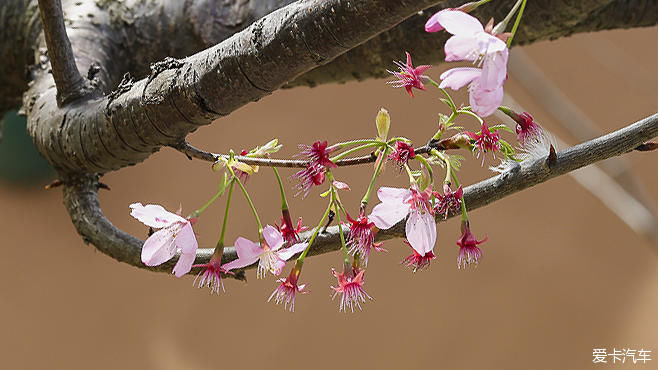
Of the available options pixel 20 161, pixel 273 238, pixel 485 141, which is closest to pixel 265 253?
pixel 273 238

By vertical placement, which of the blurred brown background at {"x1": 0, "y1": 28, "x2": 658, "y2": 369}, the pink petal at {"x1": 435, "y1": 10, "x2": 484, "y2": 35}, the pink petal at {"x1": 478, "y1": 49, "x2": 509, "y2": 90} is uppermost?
the pink petal at {"x1": 435, "y1": 10, "x2": 484, "y2": 35}

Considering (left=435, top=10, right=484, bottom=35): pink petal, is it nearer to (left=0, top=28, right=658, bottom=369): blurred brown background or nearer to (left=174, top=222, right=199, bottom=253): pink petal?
(left=174, top=222, right=199, bottom=253): pink petal

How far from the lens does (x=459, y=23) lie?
11.0 inches

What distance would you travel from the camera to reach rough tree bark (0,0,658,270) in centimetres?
33

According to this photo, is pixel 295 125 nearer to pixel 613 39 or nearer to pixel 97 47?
pixel 613 39

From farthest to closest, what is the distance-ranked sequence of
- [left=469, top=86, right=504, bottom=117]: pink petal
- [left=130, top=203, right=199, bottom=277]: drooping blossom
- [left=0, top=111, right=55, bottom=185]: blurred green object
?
[left=0, top=111, right=55, bottom=185]: blurred green object → [left=130, top=203, right=199, bottom=277]: drooping blossom → [left=469, top=86, right=504, bottom=117]: pink petal

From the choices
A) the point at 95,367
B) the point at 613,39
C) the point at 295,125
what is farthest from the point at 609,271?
the point at 95,367

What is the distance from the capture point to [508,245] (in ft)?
6.97

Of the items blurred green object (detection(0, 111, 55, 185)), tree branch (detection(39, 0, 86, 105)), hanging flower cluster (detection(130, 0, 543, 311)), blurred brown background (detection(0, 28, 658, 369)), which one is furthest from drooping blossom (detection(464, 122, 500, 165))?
blurred green object (detection(0, 111, 55, 185))

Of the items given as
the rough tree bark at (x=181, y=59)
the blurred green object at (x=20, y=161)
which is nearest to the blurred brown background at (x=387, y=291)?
the blurred green object at (x=20, y=161)

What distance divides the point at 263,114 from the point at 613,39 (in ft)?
4.02

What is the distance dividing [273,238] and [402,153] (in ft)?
0.29

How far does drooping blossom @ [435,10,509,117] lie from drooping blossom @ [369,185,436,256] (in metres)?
0.07

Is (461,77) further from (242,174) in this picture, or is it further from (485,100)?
(242,174)
